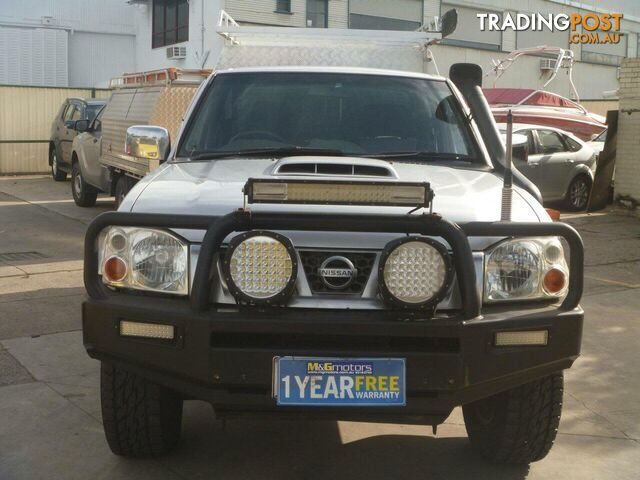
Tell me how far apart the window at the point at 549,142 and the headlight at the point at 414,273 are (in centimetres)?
1217

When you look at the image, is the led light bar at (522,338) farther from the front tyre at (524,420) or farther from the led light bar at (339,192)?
the led light bar at (339,192)

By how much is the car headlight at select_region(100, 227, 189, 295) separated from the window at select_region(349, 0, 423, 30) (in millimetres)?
29919

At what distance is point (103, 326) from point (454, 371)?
1.31m

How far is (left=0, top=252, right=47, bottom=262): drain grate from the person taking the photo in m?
10.1

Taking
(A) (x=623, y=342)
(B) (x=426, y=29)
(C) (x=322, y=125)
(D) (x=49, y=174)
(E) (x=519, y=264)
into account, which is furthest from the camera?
(D) (x=49, y=174)

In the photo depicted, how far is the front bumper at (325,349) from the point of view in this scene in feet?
11.2


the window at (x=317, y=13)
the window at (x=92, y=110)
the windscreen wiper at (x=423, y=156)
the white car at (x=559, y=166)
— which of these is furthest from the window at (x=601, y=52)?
the windscreen wiper at (x=423, y=156)

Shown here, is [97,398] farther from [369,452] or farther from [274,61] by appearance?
[274,61]

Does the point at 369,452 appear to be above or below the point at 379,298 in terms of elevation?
below

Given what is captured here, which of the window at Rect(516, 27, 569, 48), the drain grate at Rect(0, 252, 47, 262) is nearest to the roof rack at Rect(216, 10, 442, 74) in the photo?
the drain grate at Rect(0, 252, 47, 262)

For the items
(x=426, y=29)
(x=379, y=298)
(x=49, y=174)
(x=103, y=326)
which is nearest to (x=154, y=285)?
(x=103, y=326)

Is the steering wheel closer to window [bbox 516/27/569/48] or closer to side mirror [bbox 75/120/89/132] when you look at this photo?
side mirror [bbox 75/120/89/132]

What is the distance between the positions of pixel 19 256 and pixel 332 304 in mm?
7534

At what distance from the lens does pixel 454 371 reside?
11.3 ft
